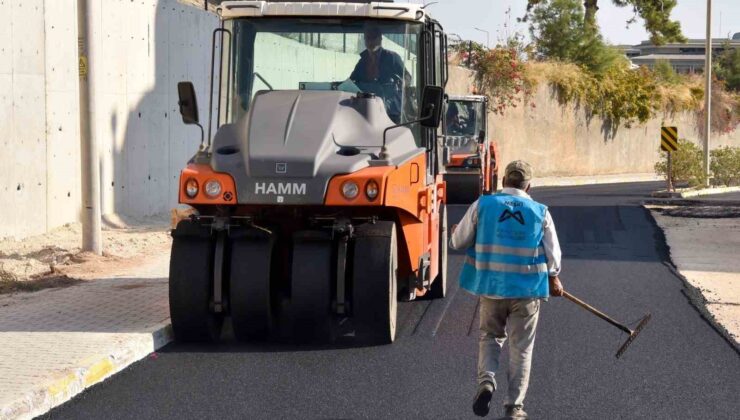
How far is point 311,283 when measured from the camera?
31.5ft

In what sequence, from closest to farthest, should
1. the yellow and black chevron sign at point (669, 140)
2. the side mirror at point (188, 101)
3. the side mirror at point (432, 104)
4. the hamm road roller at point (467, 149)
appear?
the side mirror at point (432, 104), the side mirror at point (188, 101), the hamm road roller at point (467, 149), the yellow and black chevron sign at point (669, 140)

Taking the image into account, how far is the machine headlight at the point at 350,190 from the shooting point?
9391mm

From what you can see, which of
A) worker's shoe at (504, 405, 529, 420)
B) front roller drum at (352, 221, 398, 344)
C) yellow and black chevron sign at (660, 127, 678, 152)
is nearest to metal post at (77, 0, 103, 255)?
front roller drum at (352, 221, 398, 344)

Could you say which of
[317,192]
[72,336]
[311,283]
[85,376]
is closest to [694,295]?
[311,283]

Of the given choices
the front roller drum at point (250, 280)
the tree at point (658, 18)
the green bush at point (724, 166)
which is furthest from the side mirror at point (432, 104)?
the tree at point (658, 18)

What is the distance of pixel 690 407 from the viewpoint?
7.88 meters

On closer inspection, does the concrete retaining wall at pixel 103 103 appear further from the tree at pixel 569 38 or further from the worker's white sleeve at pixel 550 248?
the tree at pixel 569 38

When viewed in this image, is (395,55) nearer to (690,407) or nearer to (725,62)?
(690,407)

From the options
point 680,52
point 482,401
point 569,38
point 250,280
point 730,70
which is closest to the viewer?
point 482,401

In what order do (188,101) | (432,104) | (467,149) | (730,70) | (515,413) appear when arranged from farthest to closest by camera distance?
(730,70) < (467,149) < (188,101) < (432,104) < (515,413)

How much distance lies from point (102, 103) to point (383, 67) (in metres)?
7.71

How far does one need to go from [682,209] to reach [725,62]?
61759mm

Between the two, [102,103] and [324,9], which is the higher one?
[324,9]

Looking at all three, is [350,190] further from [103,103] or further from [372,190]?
[103,103]
